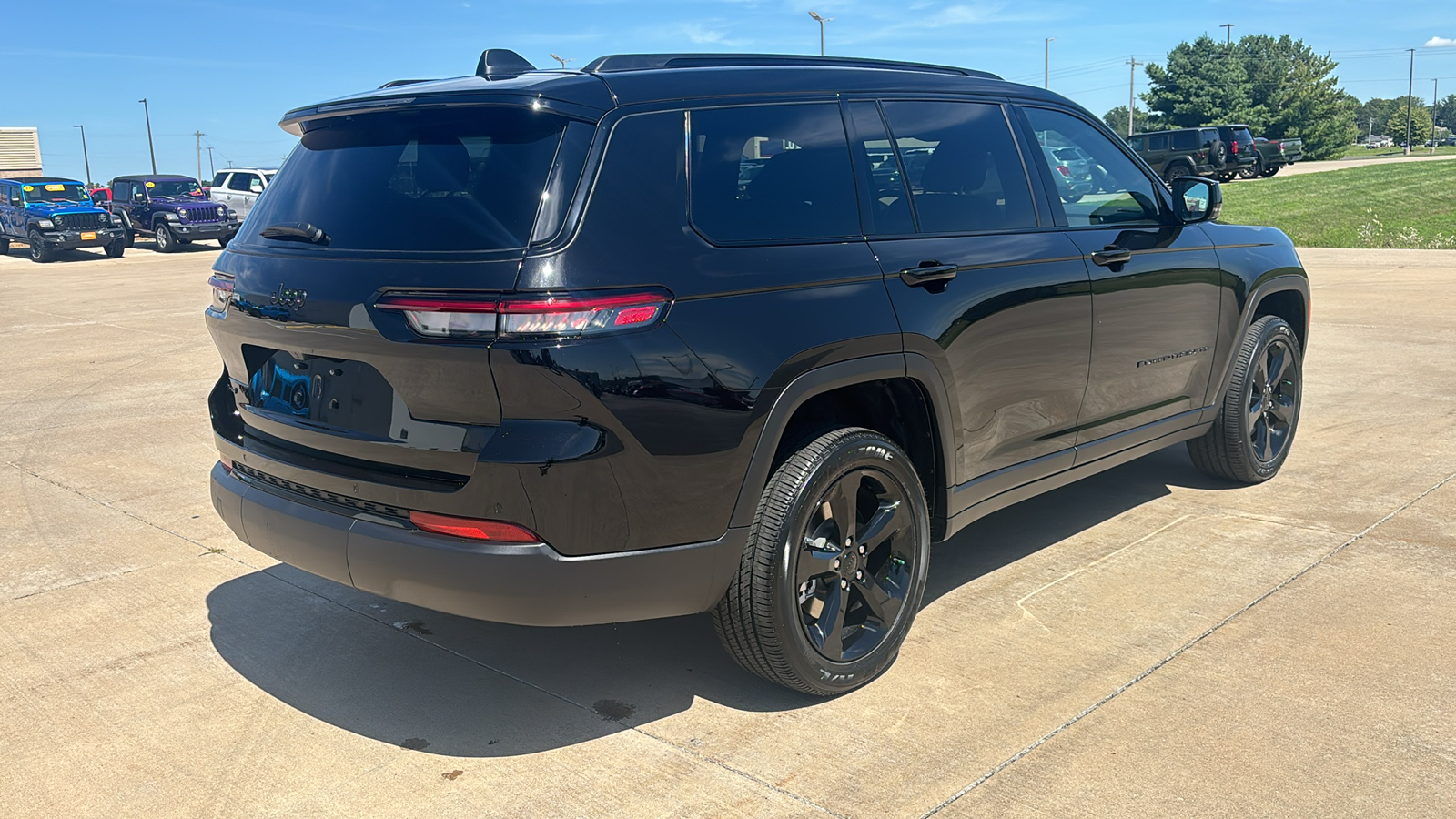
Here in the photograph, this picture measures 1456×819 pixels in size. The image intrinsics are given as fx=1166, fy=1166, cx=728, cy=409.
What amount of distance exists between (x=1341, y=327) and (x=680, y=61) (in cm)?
926

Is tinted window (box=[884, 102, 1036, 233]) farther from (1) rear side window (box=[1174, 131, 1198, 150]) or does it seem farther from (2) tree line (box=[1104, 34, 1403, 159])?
(2) tree line (box=[1104, 34, 1403, 159])

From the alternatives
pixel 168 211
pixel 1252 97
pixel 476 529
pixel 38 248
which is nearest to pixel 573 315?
pixel 476 529

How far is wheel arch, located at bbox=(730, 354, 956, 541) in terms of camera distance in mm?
3191

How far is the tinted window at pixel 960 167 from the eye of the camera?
3.86 m

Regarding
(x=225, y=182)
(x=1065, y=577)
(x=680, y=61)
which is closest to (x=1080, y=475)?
(x=1065, y=577)

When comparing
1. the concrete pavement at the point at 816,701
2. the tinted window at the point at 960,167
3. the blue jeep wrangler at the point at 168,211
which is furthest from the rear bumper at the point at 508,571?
the blue jeep wrangler at the point at 168,211

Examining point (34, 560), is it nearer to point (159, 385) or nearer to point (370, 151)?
point (370, 151)

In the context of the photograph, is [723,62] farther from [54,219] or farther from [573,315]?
[54,219]

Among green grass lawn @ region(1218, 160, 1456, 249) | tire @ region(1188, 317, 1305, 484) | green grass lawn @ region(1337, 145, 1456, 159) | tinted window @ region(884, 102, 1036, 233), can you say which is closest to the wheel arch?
tinted window @ region(884, 102, 1036, 233)

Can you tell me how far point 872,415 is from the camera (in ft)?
12.4

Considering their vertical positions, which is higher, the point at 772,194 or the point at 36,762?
the point at 772,194

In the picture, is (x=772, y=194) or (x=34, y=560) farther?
(x=34, y=560)

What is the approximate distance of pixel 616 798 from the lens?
2.97 metres

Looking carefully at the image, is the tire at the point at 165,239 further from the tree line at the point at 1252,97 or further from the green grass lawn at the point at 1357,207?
the tree line at the point at 1252,97
